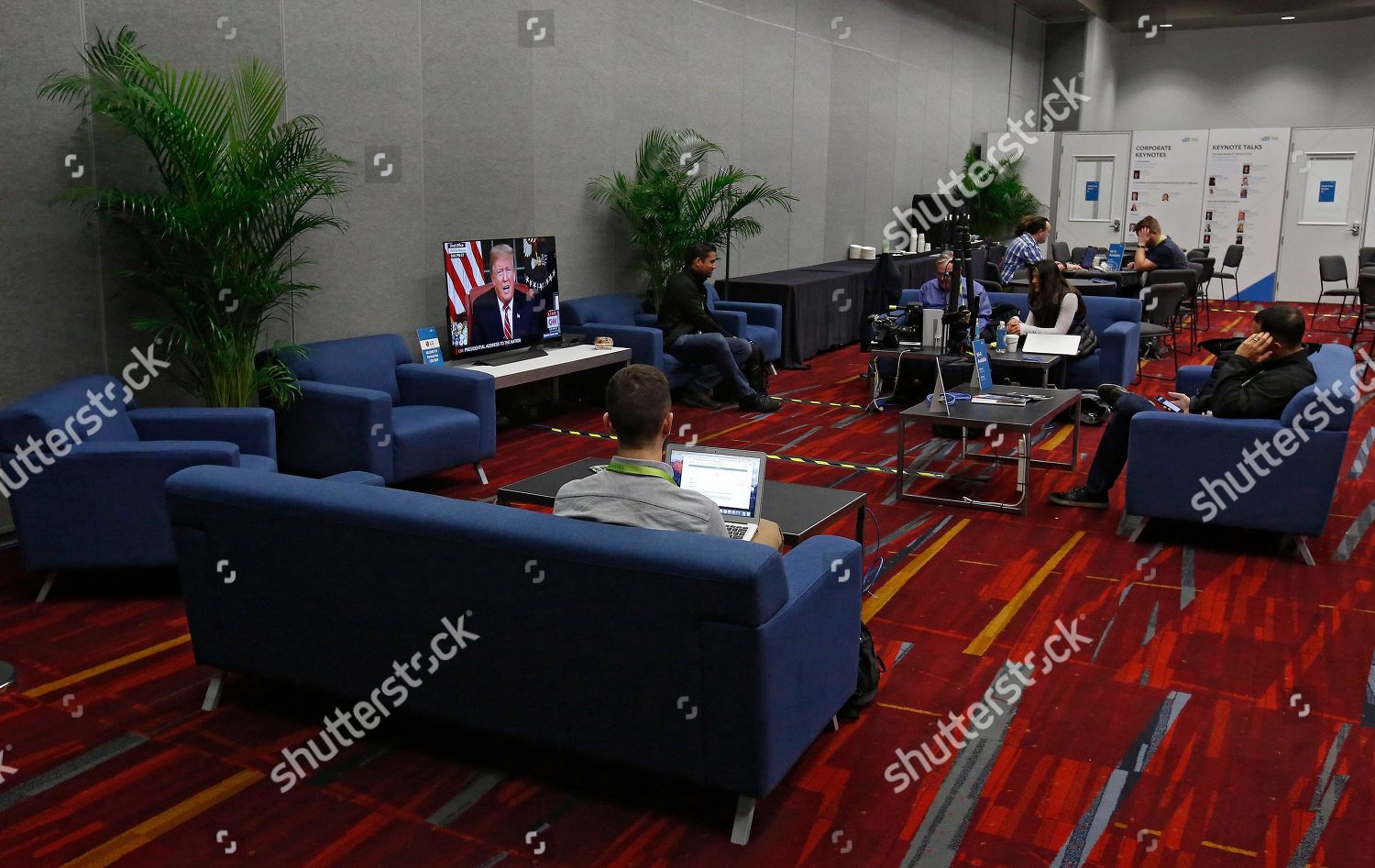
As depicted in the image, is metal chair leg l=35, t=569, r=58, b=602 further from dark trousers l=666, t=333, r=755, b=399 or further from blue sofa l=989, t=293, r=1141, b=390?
blue sofa l=989, t=293, r=1141, b=390

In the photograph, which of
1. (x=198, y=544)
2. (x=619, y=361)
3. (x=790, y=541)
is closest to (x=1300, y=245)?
(x=619, y=361)

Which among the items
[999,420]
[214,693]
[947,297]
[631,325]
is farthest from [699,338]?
[214,693]

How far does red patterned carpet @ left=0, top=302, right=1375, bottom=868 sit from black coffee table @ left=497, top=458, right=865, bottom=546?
61 centimetres

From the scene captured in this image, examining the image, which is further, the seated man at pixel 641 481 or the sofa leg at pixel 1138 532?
the sofa leg at pixel 1138 532

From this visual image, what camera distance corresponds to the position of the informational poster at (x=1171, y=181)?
16.5 meters

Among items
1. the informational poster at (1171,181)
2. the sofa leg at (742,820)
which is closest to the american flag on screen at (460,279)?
the sofa leg at (742,820)

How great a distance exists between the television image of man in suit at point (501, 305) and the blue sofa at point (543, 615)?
12.7 ft

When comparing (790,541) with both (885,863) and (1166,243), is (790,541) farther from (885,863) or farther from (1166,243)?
(1166,243)

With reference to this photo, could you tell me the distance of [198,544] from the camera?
3.46m

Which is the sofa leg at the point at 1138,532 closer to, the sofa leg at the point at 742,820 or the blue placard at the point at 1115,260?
the sofa leg at the point at 742,820

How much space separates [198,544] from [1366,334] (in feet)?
43.2

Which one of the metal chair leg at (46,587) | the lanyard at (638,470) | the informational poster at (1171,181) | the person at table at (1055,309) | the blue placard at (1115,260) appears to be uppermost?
the informational poster at (1171,181)

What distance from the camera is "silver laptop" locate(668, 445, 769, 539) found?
352 centimetres

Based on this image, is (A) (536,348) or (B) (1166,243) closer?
(A) (536,348)
